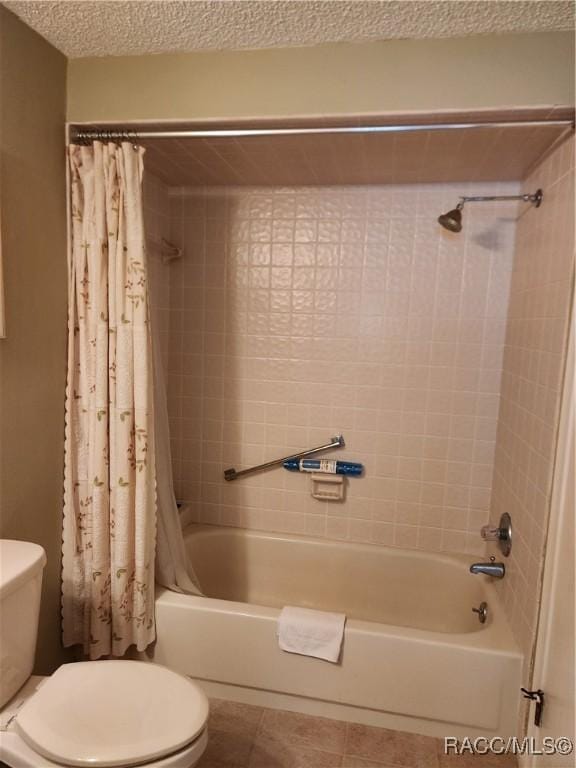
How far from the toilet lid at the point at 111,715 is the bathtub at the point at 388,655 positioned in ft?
1.63

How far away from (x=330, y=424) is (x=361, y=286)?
0.67 meters

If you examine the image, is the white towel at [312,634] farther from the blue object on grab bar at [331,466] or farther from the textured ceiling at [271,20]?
the textured ceiling at [271,20]

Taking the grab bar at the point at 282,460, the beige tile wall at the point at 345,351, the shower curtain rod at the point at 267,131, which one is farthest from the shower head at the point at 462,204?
the grab bar at the point at 282,460

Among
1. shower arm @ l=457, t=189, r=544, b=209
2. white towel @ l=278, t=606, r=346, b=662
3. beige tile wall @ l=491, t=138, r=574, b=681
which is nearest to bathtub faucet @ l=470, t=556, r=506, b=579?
beige tile wall @ l=491, t=138, r=574, b=681

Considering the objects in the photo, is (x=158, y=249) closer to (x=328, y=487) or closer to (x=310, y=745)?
(x=328, y=487)

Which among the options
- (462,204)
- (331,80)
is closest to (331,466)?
(462,204)

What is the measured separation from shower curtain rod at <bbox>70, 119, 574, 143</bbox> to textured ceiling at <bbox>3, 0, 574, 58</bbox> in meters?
0.23

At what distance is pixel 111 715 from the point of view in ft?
4.05

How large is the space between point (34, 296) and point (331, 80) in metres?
1.16

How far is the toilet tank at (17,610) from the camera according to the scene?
51.1 inches

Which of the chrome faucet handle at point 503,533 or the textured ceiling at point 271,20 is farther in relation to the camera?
the chrome faucet handle at point 503,533

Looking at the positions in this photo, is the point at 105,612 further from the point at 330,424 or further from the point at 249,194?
the point at 249,194

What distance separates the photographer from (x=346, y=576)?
2.35 meters

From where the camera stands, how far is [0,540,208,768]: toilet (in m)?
1.15
